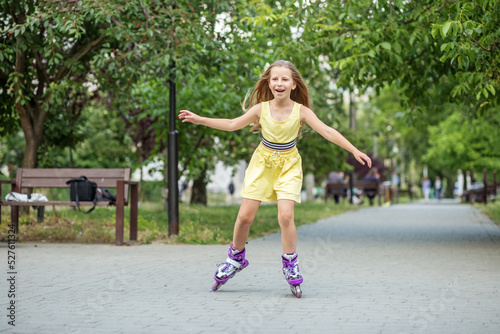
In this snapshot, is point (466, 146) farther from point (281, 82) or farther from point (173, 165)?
point (281, 82)

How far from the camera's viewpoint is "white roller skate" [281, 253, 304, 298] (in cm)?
570

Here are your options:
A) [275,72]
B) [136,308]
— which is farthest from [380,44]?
[136,308]

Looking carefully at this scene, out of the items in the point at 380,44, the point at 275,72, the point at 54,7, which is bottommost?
the point at 275,72

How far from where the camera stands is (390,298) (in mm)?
5688

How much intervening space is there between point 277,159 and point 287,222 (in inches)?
20.9

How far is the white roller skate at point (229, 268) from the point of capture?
6.00 m

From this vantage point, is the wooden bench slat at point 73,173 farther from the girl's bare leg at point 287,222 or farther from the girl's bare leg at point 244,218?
the girl's bare leg at point 287,222

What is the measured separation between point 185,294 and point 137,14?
18.7 feet

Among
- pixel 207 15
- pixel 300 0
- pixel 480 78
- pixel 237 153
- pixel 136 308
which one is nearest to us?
pixel 136 308

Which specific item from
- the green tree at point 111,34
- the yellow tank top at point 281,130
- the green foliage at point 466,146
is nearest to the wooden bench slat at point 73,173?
the green tree at point 111,34

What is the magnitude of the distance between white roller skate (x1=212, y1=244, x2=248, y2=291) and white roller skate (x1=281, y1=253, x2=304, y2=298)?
1.41ft

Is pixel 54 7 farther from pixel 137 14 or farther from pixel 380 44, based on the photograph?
pixel 380 44

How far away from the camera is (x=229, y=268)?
603 centimetres

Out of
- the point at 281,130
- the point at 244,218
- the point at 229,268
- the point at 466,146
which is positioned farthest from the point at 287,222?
the point at 466,146
